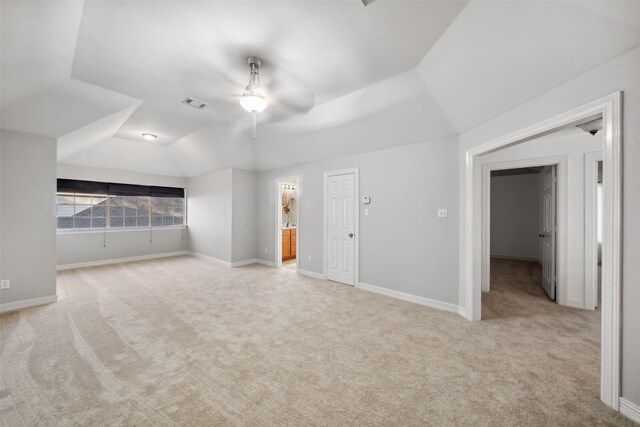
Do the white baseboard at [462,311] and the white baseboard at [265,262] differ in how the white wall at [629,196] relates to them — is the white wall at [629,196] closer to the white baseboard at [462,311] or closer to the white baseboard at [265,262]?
the white baseboard at [462,311]

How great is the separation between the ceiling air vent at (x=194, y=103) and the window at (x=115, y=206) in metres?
4.40

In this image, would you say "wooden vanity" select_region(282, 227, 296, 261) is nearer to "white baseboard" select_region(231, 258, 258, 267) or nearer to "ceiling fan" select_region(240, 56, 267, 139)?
"white baseboard" select_region(231, 258, 258, 267)

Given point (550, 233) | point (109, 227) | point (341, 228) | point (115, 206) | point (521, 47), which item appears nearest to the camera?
point (521, 47)

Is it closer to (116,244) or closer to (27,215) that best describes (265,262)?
(116,244)

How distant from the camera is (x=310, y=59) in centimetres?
242

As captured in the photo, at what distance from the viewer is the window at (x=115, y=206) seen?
5824 mm

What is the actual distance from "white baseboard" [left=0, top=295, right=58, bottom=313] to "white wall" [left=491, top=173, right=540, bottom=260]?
399 inches

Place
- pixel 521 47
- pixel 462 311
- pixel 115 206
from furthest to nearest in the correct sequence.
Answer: pixel 115 206 → pixel 462 311 → pixel 521 47

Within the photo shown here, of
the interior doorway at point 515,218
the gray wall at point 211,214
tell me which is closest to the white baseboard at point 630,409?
the interior doorway at point 515,218

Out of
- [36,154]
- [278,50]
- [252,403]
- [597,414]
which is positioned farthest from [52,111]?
[597,414]

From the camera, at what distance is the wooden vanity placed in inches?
257

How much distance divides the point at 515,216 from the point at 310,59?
7.81 meters

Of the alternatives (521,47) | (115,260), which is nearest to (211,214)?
(115,260)

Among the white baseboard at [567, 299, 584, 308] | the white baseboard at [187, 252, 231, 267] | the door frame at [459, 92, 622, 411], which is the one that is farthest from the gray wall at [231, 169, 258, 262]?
the white baseboard at [567, 299, 584, 308]
